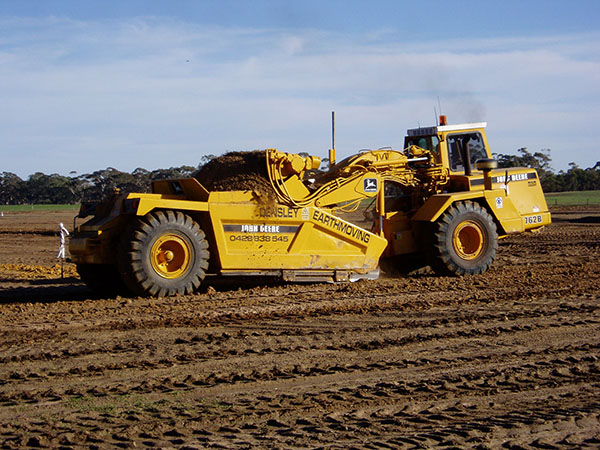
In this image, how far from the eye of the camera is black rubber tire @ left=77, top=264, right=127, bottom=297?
1071cm

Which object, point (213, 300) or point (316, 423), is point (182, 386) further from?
Result: point (213, 300)

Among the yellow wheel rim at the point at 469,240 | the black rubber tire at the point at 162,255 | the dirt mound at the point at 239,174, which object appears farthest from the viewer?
the yellow wheel rim at the point at 469,240

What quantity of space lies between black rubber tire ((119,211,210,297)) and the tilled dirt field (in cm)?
23

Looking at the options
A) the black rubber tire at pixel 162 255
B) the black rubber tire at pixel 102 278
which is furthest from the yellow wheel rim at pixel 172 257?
the black rubber tire at pixel 102 278

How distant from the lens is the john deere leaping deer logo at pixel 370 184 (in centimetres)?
1180

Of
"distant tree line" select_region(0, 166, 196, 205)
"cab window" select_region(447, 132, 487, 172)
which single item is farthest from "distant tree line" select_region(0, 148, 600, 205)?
"cab window" select_region(447, 132, 487, 172)

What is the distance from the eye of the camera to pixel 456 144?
1316 centimetres

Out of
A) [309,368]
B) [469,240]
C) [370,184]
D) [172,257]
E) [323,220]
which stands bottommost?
[309,368]

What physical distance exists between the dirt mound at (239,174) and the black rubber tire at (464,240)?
298 cm

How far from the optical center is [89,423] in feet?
16.5

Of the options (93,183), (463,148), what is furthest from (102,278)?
(93,183)

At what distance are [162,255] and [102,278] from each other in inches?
49.7

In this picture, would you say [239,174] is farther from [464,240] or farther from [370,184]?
[464,240]

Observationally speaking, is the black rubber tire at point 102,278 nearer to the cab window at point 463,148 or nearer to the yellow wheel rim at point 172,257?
the yellow wheel rim at point 172,257
